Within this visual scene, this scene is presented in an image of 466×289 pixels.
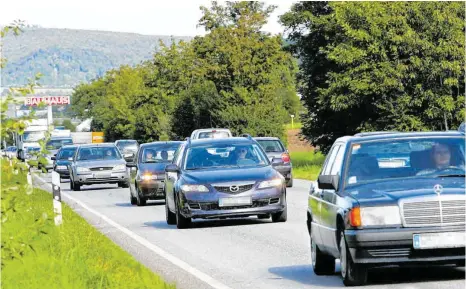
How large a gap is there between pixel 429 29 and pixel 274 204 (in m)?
30.4

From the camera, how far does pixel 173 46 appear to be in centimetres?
9831

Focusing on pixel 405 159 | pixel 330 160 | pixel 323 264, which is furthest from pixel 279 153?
pixel 405 159

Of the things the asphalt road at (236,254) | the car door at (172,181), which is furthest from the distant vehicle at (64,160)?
the car door at (172,181)

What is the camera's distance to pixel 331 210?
40.9 ft

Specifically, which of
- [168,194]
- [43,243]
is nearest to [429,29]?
[168,194]

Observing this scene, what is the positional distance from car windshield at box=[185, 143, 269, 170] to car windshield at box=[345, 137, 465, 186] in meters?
9.07

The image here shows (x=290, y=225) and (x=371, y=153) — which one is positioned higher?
(x=371, y=153)

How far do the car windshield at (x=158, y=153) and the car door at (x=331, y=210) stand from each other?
18.6 m

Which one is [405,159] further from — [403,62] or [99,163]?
[403,62]

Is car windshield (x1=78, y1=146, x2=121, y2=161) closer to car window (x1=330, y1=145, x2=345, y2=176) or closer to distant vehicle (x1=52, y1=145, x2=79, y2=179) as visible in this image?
distant vehicle (x1=52, y1=145, x2=79, y2=179)

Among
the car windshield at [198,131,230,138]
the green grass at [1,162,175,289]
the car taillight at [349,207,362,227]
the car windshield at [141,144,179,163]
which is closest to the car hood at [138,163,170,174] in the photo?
the car windshield at [141,144,179,163]

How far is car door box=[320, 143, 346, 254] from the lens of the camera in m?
12.3

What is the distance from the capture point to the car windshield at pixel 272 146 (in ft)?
129

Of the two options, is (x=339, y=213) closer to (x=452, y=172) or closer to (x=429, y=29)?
(x=452, y=172)
